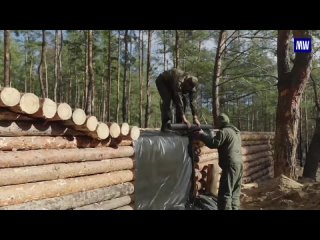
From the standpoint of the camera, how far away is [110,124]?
6.30m

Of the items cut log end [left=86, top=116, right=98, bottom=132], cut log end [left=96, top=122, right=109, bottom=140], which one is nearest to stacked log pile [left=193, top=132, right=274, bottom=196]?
cut log end [left=96, top=122, right=109, bottom=140]

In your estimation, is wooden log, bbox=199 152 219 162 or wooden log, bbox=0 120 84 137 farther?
wooden log, bbox=199 152 219 162

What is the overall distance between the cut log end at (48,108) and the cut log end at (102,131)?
989mm

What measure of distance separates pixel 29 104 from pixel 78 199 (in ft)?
5.52

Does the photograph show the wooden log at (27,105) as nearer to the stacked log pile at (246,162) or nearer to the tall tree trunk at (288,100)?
the stacked log pile at (246,162)

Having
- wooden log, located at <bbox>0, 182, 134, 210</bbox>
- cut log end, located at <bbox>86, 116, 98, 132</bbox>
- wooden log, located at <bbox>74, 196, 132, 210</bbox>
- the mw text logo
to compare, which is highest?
the mw text logo

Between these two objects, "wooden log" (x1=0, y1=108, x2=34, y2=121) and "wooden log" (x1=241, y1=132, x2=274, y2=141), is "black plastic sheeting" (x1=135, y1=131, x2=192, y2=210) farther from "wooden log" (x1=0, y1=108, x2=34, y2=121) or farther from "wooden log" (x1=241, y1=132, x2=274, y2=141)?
"wooden log" (x1=241, y1=132, x2=274, y2=141)

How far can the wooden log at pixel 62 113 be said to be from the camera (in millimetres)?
5281

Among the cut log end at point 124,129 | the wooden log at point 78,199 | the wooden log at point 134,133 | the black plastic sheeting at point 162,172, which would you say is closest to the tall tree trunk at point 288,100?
the black plastic sheeting at point 162,172

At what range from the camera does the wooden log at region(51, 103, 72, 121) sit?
5.28 meters

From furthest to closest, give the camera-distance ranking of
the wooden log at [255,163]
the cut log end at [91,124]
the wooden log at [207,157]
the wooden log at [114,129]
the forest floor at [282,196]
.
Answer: the wooden log at [255,163] < the wooden log at [207,157] < the forest floor at [282,196] < the wooden log at [114,129] < the cut log end at [91,124]

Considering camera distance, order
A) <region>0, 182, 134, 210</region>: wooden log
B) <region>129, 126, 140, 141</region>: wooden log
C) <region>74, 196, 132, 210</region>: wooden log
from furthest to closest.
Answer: <region>129, 126, 140, 141</region>: wooden log, <region>74, 196, 132, 210</region>: wooden log, <region>0, 182, 134, 210</region>: wooden log
